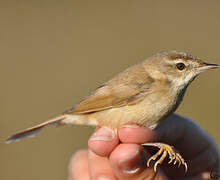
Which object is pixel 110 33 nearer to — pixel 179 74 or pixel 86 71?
pixel 86 71

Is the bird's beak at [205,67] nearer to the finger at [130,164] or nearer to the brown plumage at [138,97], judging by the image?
the brown plumage at [138,97]

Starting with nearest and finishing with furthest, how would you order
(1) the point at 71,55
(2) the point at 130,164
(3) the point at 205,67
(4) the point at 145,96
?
1. (2) the point at 130,164
2. (4) the point at 145,96
3. (3) the point at 205,67
4. (1) the point at 71,55

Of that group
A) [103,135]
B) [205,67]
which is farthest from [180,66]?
[103,135]

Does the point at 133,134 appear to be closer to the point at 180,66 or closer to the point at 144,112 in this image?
the point at 144,112

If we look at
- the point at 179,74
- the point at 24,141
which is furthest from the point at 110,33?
the point at 179,74

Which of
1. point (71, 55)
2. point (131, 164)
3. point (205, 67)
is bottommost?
point (71, 55)

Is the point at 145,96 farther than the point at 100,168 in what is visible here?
Yes

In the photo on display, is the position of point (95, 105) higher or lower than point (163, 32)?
higher
